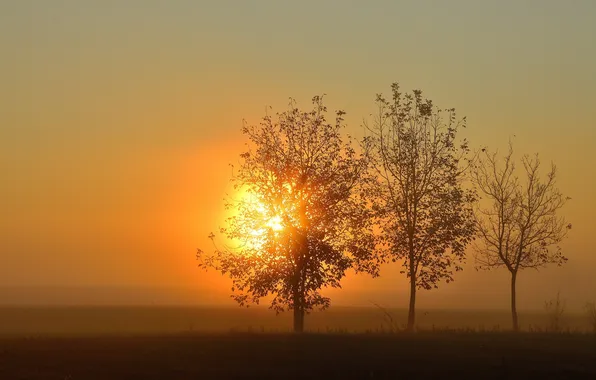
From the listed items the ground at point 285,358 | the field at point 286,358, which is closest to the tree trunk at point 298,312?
the field at point 286,358

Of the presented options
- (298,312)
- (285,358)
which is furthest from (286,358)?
(298,312)

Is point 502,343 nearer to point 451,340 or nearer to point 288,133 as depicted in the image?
point 451,340

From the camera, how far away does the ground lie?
34125 mm

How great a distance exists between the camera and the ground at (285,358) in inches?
1344

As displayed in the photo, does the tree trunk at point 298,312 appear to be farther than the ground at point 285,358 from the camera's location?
Yes

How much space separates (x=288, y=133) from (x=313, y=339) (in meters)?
19.8

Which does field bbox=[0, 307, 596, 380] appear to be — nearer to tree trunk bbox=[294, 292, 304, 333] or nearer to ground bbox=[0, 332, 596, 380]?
ground bbox=[0, 332, 596, 380]

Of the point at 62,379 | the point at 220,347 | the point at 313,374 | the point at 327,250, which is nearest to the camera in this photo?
the point at 62,379

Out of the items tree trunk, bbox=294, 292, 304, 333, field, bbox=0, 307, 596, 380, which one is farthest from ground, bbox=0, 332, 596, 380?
tree trunk, bbox=294, 292, 304, 333

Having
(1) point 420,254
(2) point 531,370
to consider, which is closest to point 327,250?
(1) point 420,254

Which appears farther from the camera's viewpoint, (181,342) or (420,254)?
(420,254)

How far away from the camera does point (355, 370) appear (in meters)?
35.7

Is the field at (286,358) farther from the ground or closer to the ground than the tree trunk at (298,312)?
closer to the ground

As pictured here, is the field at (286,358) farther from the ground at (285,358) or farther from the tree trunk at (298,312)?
the tree trunk at (298,312)
